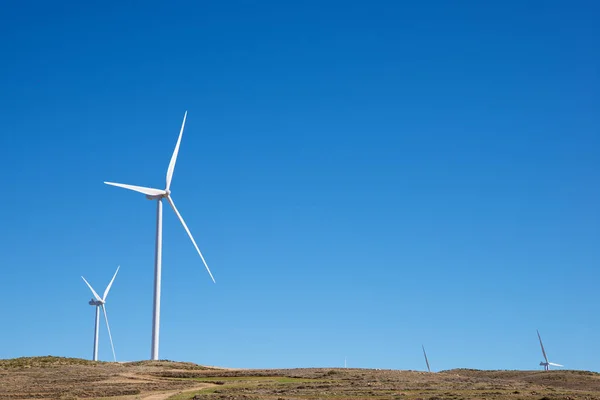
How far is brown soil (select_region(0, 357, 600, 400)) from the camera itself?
61.8 meters

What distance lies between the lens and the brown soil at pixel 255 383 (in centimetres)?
6178

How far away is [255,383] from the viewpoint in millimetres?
70875

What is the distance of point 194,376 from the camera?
79.4 metres

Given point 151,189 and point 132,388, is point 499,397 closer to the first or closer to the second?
point 132,388

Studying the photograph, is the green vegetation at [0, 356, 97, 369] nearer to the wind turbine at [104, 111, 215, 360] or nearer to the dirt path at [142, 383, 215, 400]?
the wind turbine at [104, 111, 215, 360]

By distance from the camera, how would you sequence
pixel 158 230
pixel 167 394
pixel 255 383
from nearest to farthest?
pixel 167 394 < pixel 255 383 < pixel 158 230

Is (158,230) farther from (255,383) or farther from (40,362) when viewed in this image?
(255,383)

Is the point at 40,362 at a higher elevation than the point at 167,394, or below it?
higher

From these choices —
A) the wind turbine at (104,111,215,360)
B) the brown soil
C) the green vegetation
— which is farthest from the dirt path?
the wind turbine at (104,111,215,360)

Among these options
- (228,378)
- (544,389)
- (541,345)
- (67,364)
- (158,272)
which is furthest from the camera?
(541,345)

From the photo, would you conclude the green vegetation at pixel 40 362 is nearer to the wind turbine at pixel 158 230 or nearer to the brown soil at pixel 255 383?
the brown soil at pixel 255 383

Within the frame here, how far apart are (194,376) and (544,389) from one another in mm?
34104

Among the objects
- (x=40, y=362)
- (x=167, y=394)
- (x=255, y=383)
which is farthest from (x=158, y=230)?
(x=167, y=394)

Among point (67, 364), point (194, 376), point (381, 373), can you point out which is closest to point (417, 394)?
point (381, 373)
